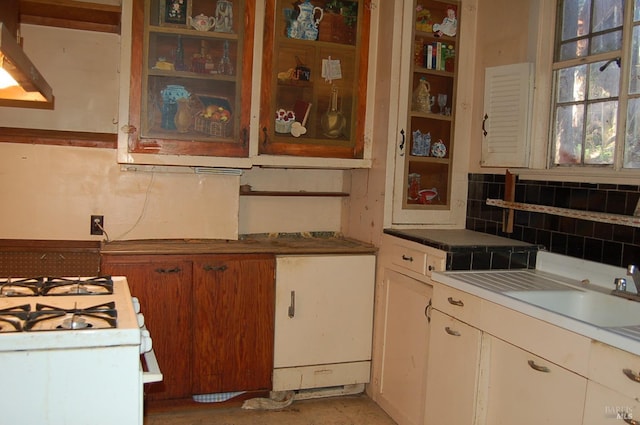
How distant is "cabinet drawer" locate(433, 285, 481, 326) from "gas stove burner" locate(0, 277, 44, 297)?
1.58 m

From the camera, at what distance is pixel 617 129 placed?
222 centimetres

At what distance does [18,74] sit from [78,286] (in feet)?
2.31

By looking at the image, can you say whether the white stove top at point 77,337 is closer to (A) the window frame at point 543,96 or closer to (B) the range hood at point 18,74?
(B) the range hood at point 18,74

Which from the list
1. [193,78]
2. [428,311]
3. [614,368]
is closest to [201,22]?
[193,78]

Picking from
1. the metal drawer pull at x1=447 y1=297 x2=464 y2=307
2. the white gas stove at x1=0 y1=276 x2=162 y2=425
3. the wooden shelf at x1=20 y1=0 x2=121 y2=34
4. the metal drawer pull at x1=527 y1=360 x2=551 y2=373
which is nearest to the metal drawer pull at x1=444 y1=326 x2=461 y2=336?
the metal drawer pull at x1=447 y1=297 x2=464 y2=307

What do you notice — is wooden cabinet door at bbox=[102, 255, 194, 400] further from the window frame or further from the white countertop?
the window frame

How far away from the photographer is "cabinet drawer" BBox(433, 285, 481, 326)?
7.02 feet

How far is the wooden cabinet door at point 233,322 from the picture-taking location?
2.80 meters

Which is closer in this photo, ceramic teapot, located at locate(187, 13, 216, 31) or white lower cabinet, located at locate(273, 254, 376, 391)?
ceramic teapot, located at locate(187, 13, 216, 31)

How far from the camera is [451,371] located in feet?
7.47

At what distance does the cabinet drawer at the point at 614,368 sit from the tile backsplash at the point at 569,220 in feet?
2.18

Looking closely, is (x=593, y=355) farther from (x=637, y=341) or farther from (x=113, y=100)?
(x=113, y=100)

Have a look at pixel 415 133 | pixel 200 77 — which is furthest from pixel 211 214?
pixel 415 133

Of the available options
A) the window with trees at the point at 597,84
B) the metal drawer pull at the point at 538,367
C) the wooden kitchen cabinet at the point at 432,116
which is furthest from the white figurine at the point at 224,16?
the metal drawer pull at the point at 538,367
